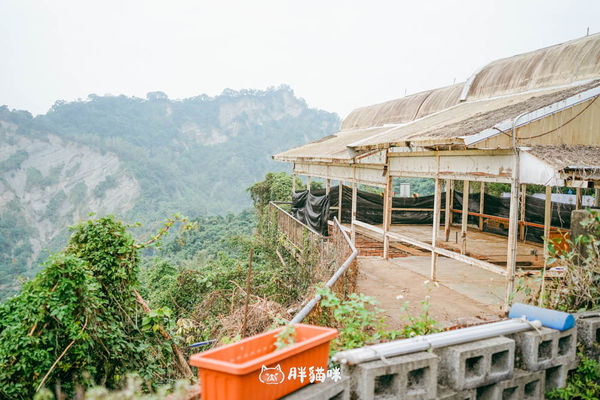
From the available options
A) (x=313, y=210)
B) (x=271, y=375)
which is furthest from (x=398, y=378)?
(x=313, y=210)

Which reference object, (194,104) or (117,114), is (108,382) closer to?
(117,114)

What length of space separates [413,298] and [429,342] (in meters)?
3.98

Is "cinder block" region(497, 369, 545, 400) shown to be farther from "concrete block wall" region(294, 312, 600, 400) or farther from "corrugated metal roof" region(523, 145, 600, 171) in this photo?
"corrugated metal roof" region(523, 145, 600, 171)

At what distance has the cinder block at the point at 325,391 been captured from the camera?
2.46 m

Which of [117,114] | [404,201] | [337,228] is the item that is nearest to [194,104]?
[117,114]

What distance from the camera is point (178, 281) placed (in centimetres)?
1327

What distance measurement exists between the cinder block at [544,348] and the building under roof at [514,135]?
2.43 meters

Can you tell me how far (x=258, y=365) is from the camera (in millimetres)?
2213

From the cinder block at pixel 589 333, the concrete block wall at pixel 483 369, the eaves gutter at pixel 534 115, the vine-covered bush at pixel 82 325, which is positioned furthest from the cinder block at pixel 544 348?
the vine-covered bush at pixel 82 325

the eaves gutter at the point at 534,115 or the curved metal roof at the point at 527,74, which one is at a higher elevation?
the curved metal roof at the point at 527,74

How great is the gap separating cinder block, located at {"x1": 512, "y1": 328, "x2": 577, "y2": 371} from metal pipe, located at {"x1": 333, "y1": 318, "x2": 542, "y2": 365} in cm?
8

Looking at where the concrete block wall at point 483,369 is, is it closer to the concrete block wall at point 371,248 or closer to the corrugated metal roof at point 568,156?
the corrugated metal roof at point 568,156

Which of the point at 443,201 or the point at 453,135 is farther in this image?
the point at 443,201

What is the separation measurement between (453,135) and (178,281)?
9.78 metres
